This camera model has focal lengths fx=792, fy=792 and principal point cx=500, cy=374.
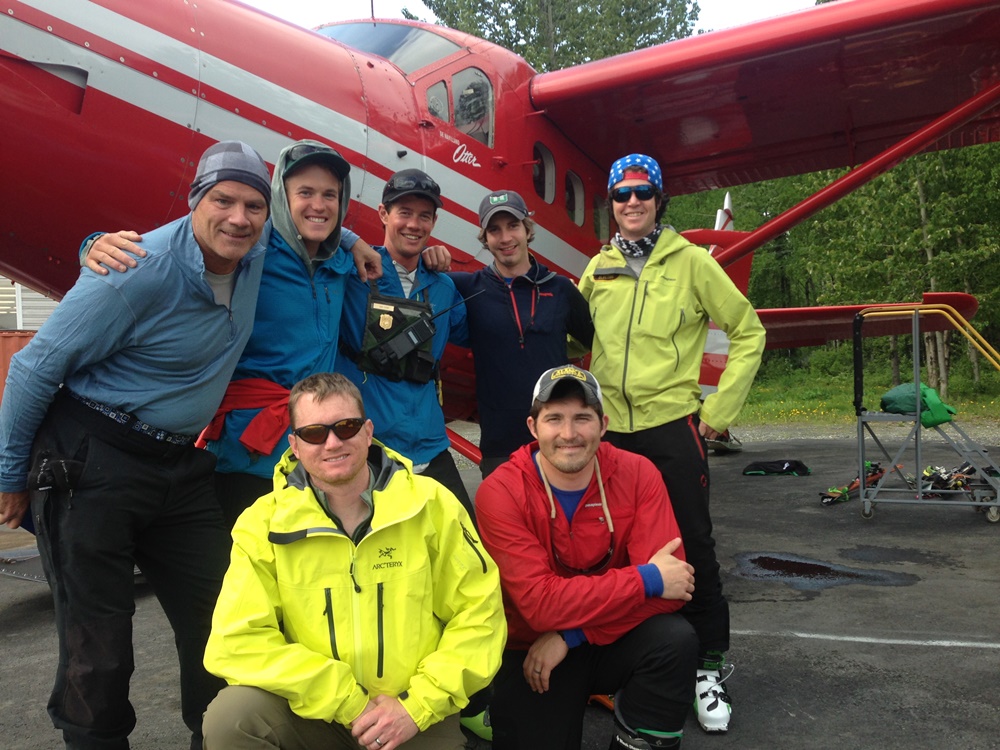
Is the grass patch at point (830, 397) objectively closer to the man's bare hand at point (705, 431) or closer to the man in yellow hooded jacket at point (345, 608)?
the man's bare hand at point (705, 431)

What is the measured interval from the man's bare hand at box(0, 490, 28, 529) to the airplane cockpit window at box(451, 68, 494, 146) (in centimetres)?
366

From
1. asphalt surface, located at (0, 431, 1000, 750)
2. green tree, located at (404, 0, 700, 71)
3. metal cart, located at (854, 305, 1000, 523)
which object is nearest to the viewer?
asphalt surface, located at (0, 431, 1000, 750)

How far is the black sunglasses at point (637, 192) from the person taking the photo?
124 inches

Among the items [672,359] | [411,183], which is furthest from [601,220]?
[411,183]

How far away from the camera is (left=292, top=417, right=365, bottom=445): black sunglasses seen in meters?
2.10

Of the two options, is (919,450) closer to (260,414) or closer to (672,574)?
(672,574)

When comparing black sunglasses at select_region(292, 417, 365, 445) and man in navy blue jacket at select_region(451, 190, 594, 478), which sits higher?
man in navy blue jacket at select_region(451, 190, 594, 478)

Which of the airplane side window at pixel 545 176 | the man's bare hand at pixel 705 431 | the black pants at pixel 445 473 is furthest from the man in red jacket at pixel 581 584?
the airplane side window at pixel 545 176

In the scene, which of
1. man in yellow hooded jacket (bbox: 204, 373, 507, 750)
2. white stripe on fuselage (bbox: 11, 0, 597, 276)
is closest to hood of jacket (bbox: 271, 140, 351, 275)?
man in yellow hooded jacket (bbox: 204, 373, 507, 750)

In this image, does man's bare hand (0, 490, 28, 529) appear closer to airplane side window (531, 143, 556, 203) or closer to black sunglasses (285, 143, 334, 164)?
black sunglasses (285, 143, 334, 164)

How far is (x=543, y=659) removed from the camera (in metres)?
2.39

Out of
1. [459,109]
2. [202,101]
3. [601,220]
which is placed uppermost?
[459,109]

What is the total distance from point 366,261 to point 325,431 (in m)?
0.99

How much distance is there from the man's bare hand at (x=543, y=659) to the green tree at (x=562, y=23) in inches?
1171
